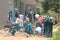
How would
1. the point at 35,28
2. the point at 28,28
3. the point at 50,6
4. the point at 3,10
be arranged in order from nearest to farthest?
the point at 50,6 < the point at 28,28 < the point at 35,28 < the point at 3,10

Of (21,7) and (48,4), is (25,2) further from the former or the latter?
(48,4)

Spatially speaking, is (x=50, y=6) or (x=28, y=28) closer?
(x=50, y=6)

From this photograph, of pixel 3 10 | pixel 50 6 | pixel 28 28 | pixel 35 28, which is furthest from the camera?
pixel 3 10

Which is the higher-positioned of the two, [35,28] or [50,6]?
[50,6]

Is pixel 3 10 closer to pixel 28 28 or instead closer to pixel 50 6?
pixel 28 28

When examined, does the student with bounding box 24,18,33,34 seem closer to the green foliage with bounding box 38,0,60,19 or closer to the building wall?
the green foliage with bounding box 38,0,60,19

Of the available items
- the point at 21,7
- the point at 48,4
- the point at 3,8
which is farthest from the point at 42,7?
the point at 21,7

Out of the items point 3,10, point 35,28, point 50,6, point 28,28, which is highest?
point 3,10

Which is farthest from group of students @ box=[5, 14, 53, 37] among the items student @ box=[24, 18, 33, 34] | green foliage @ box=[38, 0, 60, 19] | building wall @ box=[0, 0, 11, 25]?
building wall @ box=[0, 0, 11, 25]

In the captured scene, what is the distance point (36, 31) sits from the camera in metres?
25.0

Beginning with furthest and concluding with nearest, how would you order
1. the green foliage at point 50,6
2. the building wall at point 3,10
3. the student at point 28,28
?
the building wall at point 3,10 → the student at point 28,28 → the green foliage at point 50,6

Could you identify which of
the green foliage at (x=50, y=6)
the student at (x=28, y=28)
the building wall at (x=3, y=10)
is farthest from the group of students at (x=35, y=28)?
the building wall at (x=3, y=10)

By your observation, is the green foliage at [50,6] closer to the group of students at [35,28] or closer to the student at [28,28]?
the group of students at [35,28]

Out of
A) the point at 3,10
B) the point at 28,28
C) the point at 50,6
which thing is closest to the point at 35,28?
the point at 28,28
